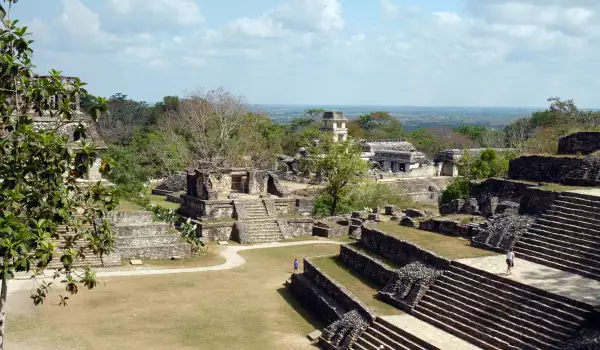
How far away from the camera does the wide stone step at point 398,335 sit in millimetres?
14174

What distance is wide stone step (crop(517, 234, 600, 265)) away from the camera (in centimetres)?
1592

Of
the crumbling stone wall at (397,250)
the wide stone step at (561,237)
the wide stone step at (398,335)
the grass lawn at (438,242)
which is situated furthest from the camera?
the grass lawn at (438,242)

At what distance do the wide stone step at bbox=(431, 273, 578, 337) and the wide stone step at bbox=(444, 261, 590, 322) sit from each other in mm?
73

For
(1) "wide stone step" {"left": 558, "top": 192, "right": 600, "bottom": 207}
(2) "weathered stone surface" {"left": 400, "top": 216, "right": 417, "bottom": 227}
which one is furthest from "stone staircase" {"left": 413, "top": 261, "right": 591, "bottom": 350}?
→ (2) "weathered stone surface" {"left": 400, "top": 216, "right": 417, "bottom": 227}

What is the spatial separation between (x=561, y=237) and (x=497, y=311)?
4.10 meters

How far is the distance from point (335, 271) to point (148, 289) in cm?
623

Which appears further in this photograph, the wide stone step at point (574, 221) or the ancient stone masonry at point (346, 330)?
the wide stone step at point (574, 221)

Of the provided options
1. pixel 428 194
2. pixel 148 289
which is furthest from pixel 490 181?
pixel 428 194

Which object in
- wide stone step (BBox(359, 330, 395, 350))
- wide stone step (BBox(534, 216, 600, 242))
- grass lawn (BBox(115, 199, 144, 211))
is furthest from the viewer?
grass lawn (BBox(115, 199, 144, 211))

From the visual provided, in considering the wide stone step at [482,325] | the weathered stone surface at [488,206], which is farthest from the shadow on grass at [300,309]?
the weathered stone surface at [488,206]

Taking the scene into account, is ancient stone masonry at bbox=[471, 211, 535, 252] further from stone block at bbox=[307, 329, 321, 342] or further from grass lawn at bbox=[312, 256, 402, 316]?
stone block at bbox=[307, 329, 321, 342]

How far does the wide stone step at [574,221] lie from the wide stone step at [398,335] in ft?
20.2

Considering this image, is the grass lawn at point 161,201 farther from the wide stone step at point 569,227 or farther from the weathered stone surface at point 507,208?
the wide stone step at point 569,227

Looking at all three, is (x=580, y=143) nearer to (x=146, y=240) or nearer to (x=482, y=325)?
(x=482, y=325)
